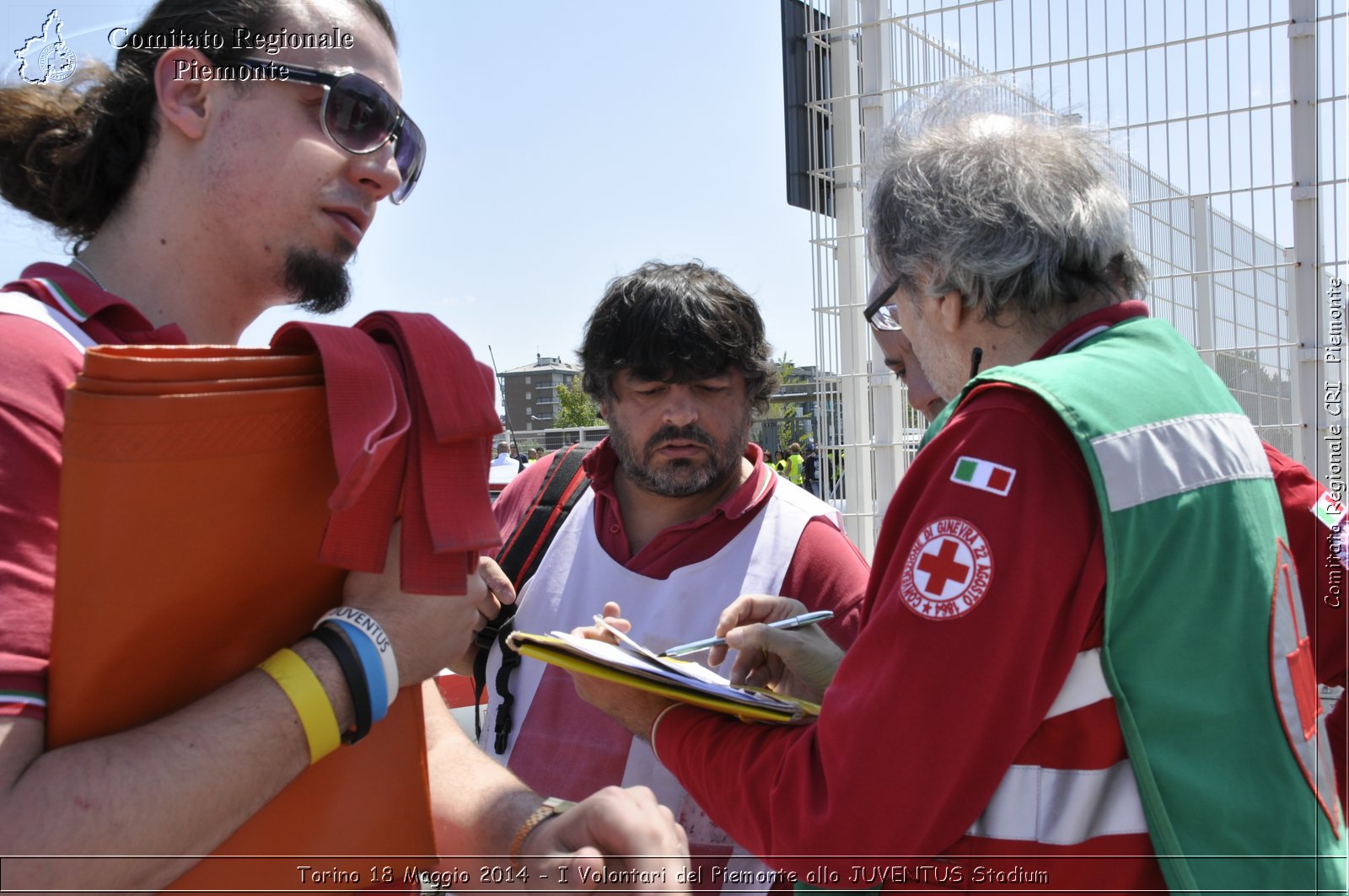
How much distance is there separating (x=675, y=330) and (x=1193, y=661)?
66.9 inches

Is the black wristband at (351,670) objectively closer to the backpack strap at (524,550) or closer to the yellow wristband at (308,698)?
the yellow wristband at (308,698)

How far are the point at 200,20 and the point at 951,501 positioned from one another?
1.48 m

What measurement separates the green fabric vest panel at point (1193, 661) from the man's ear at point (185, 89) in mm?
1334

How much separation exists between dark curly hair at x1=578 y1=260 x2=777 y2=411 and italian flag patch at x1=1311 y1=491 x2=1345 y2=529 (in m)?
1.48

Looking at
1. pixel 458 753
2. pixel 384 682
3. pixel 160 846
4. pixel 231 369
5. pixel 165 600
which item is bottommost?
pixel 458 753

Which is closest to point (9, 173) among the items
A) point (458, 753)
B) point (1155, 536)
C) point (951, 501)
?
point (458, 753)

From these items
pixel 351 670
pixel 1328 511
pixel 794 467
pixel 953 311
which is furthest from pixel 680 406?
pixel 794 467

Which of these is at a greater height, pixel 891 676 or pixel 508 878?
pixel 891 676

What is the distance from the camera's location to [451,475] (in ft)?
3.84

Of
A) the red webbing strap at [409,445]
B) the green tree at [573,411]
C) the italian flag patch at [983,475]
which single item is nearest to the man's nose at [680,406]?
the italian flag patch at [983,475]

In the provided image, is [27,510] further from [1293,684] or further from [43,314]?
[1293,684]

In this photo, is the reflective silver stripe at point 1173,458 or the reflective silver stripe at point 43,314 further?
the reflective silver stripe at point 1173,458

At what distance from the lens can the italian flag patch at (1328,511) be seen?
197 cm

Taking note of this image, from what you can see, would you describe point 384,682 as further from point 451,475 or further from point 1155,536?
point 1155,536
